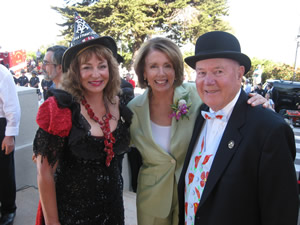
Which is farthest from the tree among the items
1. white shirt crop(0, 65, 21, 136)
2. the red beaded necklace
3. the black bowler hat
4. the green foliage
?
the black bowler hat

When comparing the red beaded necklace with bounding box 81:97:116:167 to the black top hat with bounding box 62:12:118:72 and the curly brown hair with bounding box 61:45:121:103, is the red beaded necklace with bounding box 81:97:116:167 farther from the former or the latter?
the black top hat with bounding box 62:12:118:72

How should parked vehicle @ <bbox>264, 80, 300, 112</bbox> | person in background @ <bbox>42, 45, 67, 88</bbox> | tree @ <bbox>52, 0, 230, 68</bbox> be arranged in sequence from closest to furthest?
person in background @ <bbox>42, 45, 67, 88</bbox>, parked vehicle @ <bbox>264, 80, 300, 112</bbox>, tree @ <bbox>52, 0, 230, 68</bbox>

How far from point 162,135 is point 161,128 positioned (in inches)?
2.5

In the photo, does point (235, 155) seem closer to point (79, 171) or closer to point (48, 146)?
point (79, 171)

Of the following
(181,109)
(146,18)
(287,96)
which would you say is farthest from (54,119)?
(146,18)

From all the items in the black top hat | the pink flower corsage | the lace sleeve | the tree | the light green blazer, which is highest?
the tree

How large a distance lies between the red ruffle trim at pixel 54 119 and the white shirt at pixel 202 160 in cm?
92

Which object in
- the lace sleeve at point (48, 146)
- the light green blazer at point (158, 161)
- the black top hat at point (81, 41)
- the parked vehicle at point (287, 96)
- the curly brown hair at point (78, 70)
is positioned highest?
the black top hat at point (81, 41)

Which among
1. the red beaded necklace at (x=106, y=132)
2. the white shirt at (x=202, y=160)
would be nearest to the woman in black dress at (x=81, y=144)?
the red beaded necklace at (x=106, y=132)

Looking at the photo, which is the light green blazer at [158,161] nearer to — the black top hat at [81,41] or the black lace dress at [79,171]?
the black lace dress at [79,171]

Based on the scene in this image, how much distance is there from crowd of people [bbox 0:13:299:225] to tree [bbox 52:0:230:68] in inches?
939

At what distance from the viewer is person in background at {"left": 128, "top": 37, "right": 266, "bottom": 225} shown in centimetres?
210

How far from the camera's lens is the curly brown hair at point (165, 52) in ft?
7.31

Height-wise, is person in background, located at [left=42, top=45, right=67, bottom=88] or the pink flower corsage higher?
person in background, located at [left=42, top=45, right=67, bottom=88]
